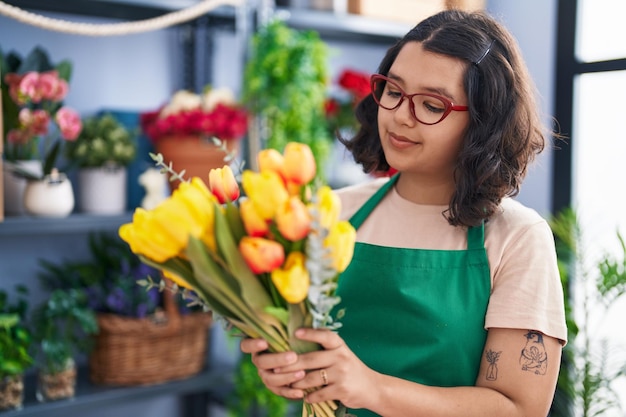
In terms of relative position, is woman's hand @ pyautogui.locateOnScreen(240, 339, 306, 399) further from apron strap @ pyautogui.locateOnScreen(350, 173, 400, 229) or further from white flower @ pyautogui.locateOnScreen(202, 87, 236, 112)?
white flower @ pyautogui.locateOnScreen(202, 87, 236, 112)

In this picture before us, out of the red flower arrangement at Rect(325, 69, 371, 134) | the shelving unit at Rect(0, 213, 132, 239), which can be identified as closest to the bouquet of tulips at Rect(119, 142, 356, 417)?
the shelving unit at Rect(0, 213, 132, 239)

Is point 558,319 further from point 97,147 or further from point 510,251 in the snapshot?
point 97,147

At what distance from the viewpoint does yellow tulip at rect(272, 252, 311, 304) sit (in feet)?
2.52

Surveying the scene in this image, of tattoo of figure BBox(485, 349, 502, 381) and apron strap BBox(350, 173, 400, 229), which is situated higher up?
apron strap BBox(350, 173, 400, 229)

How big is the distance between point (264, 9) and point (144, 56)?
1.59 feet

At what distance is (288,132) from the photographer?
7.96 ft

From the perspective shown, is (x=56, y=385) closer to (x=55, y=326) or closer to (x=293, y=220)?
(x=55, y=326)

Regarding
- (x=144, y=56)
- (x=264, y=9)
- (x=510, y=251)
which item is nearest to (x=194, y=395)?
(x=144, y=56)

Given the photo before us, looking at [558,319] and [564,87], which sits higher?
[564,87]

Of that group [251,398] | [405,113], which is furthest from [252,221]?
[251,398]

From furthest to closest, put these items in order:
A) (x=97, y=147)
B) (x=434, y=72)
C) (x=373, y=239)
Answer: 1. (x=97, y=147)
2. (x=373, y=239)
3. (x=434, y=72)

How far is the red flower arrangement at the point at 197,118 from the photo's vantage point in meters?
2.23

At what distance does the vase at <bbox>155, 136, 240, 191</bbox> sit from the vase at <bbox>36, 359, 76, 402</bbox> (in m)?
0.64

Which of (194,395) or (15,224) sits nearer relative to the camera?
(15,224)
